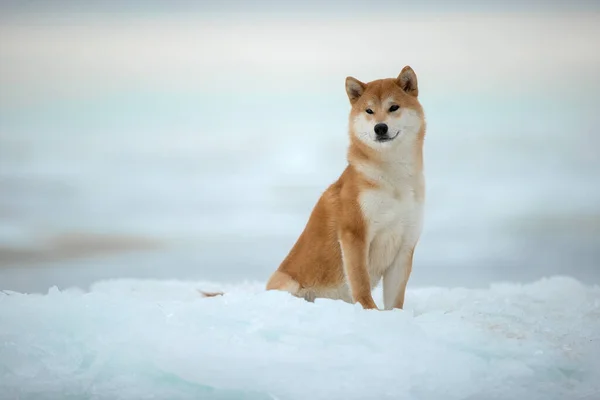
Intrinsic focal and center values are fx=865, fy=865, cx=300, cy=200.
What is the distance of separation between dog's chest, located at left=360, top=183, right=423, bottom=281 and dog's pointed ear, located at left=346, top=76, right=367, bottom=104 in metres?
0.85

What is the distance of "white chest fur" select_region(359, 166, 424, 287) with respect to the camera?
23.0ft

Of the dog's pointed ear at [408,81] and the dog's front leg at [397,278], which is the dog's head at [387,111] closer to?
the dog's pointed ear at [408,81]

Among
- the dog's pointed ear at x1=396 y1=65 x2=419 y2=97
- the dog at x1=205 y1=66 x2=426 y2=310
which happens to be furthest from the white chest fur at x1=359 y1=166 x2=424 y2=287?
the dog's pointed ear at x1=396 y1=65 x2=419 y2=97

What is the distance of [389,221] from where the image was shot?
23.1 ft

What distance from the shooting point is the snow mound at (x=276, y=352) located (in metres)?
6.09

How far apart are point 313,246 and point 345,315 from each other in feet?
2.90

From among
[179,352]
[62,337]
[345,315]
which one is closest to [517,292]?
[345,315]

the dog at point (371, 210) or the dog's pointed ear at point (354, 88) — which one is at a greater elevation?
the dog's pointed ear at point (354, 88)

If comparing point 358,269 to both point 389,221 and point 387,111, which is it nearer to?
point 389,221

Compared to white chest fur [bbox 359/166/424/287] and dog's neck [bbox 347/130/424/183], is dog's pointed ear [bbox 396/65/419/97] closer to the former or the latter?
dog's neck [bbox 347/130/424/183]

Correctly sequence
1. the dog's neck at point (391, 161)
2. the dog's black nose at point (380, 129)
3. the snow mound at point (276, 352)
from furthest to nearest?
the dog's neck at point (391, 161), the dog's black nose at point (380, 129), the snow mound at point (276, 352)

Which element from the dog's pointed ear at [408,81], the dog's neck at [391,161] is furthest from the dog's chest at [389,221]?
the dog's pointed ear at [408,81]

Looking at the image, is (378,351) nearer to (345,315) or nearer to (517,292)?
(345,315)

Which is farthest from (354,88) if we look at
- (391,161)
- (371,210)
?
(371,210)
